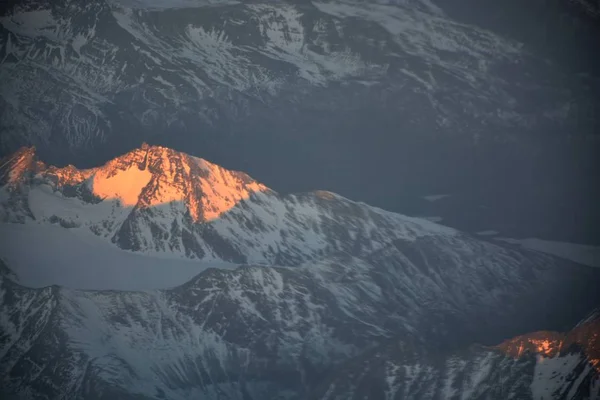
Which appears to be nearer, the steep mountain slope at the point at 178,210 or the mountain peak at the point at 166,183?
the steep mountain slope at the point at 178,210

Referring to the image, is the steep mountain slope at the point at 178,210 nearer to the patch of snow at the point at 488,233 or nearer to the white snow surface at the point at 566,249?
the patch of snow at the point at 488,233

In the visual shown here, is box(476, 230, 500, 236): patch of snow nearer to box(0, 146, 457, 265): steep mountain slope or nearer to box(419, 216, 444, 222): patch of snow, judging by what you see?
box(419, 216, 444, 222): patch of snow

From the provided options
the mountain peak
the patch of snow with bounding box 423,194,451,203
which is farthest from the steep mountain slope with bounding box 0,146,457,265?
the patch of snow with bounding box 423,194,451,203

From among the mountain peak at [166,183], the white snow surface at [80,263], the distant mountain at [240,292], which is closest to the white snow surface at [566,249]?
the distant mountain at [240,292]

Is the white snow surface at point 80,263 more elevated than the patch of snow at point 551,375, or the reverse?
→ the patch of snow at point 551,375

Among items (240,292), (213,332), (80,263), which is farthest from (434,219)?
(213,332)

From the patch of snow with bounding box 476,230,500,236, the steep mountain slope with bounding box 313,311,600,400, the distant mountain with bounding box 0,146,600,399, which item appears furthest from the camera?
the patch of snow with bounding box 476,230,500,236

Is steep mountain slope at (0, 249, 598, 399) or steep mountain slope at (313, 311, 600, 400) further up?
steep mountain slope at (313, 311, 600, 400)

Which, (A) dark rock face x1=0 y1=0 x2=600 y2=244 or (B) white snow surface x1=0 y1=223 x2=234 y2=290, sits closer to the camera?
(B) white snow surface x1=0 y1=223 x2=234 y2=290
